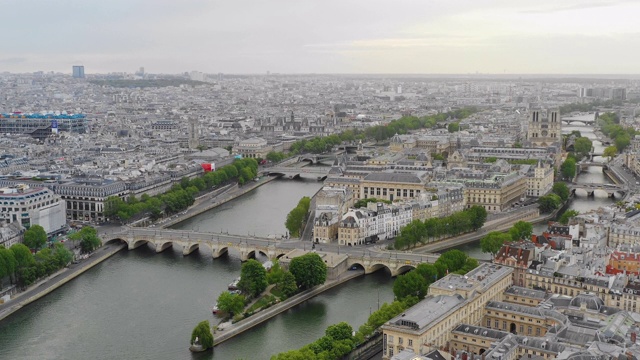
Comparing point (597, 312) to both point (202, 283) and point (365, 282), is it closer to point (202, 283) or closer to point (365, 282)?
point (365, 282)

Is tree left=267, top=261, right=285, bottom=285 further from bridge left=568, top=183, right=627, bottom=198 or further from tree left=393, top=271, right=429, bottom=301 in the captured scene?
bridge left=568, top=183, right=627, bottom=198

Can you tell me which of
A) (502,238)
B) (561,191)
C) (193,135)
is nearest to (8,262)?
(502,238)

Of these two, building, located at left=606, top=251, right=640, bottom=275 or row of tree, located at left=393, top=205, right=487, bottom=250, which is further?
row of tree, located at left=393, top=205, right=487, bottom=250

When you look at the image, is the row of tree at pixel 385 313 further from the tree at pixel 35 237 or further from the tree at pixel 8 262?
the tree at pixel 35 237

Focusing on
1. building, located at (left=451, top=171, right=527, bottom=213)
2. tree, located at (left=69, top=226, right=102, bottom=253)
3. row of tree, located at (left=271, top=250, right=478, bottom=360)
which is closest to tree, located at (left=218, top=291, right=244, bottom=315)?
row of tree, located at (left=271, top=250, right=478, bottom=360)

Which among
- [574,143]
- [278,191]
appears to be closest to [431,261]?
[278,191]

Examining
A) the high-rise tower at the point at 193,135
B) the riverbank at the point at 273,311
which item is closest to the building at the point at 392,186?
the riverbank at the point at 273,311

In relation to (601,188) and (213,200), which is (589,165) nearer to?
(601,188)

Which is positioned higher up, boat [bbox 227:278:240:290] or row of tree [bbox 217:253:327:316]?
row of tree [bbox 217:253:327:316]
